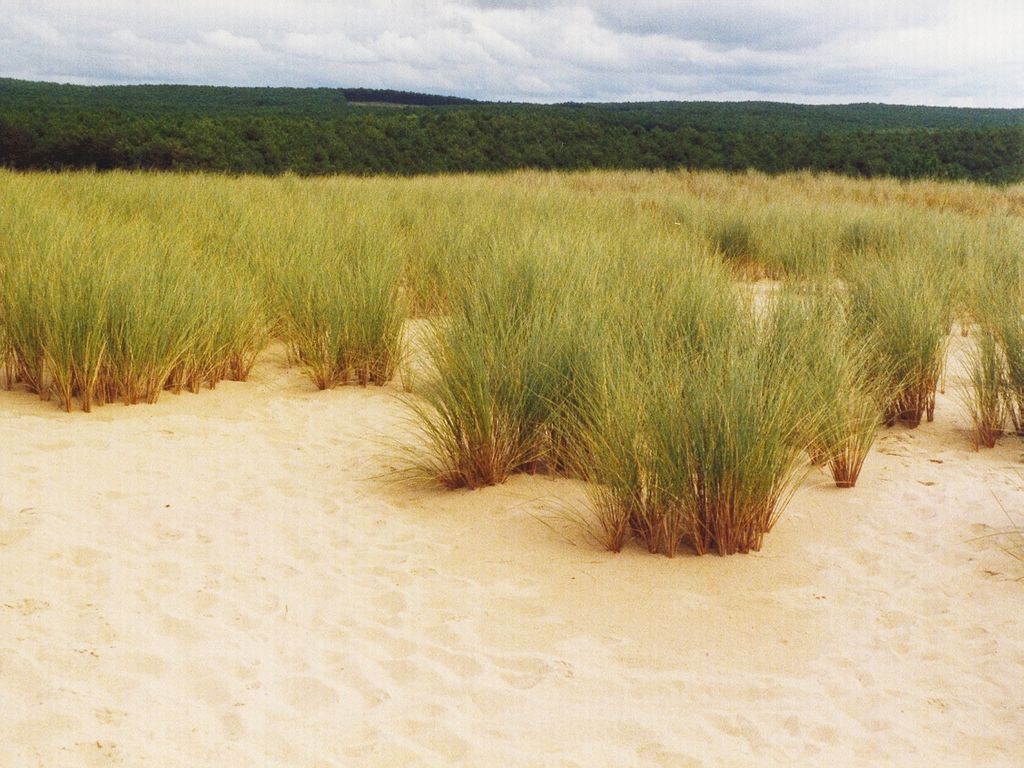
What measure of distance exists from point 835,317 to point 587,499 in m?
2.24

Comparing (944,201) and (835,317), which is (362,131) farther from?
(835,317)

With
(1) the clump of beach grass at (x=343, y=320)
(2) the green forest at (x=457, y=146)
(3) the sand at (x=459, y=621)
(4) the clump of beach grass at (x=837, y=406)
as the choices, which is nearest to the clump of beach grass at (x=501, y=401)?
(3) the sand at (x=459, y=621)

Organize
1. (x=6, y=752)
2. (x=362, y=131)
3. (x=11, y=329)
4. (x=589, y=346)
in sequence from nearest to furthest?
(x=6, y=752)
(x=589, y=346)
(x=11, y=329)
(x=362, y=131)

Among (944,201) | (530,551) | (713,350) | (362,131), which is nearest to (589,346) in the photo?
(713,350)

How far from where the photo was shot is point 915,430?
506cm

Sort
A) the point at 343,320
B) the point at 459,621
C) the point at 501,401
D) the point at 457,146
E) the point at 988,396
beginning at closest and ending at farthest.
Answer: the point at 459,621
the point at 501,401
the point at 988,396
the point at 343,320
the point at 457,146

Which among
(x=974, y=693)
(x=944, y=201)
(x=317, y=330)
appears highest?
(x=944, y=201)

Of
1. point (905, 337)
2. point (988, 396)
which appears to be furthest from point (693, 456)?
point (905, 337)

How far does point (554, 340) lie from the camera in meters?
4.44

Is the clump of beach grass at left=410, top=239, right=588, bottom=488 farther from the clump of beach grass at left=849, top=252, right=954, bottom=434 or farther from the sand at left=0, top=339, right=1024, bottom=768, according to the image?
the clump of beach grass at left=849, top=252, right=954, bottom=434

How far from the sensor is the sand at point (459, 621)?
240cm

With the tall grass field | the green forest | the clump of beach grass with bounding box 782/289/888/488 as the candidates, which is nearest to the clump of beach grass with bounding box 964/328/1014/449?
the tall grass field

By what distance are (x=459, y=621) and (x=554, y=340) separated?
5.66 ft

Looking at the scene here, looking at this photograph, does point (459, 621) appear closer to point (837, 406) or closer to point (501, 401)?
point (501, 401)
